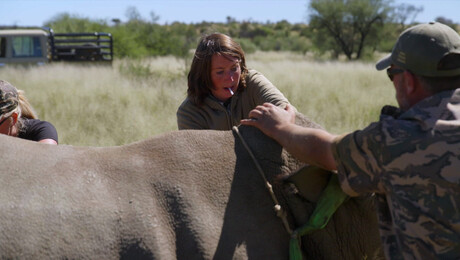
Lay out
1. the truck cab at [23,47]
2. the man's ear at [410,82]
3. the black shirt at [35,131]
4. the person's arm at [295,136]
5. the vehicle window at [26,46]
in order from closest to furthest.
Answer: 1. the man's ear at [410,82]
2. the person's arm at [295,136]
3. the black shirt at [35,131]
4. the truck cab at [23,47]
5. the vehicle window at [26,46]

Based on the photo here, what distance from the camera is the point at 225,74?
12.8 feet

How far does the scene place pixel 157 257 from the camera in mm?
2131

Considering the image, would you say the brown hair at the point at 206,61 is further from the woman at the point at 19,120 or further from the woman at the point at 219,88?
the woman at the point at 19,120

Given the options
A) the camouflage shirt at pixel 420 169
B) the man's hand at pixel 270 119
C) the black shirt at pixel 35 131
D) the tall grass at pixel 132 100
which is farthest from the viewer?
the tall grass at pixel 132 100

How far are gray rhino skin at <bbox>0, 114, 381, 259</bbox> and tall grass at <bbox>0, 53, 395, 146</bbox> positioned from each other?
6396 millimetres

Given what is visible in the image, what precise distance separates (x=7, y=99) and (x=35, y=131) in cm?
38

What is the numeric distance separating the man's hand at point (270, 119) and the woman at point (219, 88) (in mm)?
1169

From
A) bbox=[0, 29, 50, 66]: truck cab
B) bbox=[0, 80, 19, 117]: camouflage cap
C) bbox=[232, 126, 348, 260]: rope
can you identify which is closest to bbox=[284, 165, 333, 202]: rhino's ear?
bbox=[232, 126, 348, 260]: rope

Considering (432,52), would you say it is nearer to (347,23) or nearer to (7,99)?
(7,99)

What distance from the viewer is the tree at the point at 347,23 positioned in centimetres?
3759

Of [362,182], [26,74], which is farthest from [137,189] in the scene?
[26,74]

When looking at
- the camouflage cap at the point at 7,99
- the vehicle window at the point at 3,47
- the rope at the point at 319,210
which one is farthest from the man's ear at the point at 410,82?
the vehicle window at the point at 3,47

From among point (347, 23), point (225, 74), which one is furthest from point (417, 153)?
point (347, 23)

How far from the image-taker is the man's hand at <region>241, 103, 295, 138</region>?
99.9 inches
